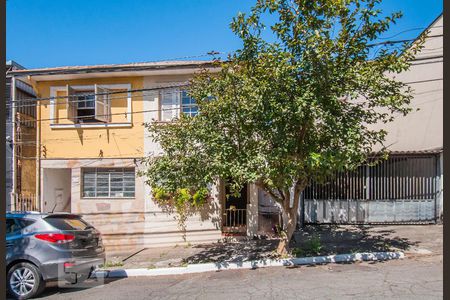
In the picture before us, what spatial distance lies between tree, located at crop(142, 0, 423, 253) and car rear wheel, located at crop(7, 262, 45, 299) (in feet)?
10.4

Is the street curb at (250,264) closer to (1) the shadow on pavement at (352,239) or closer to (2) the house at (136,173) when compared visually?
(1) the shadow on pavement at (352,239)

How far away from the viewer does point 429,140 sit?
13141 mm

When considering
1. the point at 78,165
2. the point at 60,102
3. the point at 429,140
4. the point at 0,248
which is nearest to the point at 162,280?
the point at 0,248

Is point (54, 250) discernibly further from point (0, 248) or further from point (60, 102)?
point (60, 102)

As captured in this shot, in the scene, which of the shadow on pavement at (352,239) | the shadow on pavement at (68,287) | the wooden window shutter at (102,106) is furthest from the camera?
the wooden window shutter at (102,106)

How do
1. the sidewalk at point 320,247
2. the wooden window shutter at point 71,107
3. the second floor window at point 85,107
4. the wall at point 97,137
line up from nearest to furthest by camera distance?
the sidewalk at point 320,247
the wall at point 97,137
the wooden window shutter at point 71,107
the second floor window at point 85,107

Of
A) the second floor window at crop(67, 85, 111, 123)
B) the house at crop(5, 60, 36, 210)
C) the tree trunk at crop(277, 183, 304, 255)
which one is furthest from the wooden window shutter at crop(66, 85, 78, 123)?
the tree trunk at crop(277, 183, 304, 255)

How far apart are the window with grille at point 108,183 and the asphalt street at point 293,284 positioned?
4.78 m

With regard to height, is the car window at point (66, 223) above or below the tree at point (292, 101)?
below

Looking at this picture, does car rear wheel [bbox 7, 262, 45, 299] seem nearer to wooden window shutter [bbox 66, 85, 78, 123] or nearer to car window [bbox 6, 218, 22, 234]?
car window [bbox 6, 218, 22, 234]

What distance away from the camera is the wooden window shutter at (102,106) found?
11953mm

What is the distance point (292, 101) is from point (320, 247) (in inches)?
156

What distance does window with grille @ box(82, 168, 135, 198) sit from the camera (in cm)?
1228

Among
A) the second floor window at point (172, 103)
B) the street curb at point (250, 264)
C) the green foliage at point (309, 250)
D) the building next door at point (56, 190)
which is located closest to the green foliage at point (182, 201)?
the second floor window at point (172, 103)
